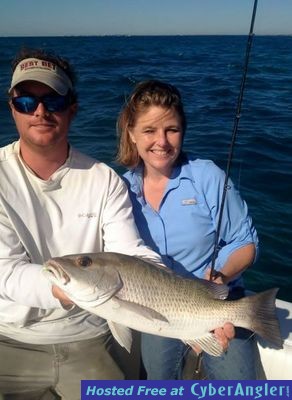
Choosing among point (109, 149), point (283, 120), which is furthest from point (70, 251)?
point (283, 120)

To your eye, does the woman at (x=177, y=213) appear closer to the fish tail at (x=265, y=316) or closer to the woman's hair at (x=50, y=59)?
the fish tail at (x=265, y=316)

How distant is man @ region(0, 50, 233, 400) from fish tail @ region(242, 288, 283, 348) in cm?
69

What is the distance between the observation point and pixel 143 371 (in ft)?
11.8

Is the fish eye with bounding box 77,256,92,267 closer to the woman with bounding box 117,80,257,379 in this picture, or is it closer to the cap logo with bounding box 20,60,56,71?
the woman with bounding box 117,80,257,379

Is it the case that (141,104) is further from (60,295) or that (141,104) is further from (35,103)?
(60,295)

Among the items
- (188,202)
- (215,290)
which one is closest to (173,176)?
(188,202)

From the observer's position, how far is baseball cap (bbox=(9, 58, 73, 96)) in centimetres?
285

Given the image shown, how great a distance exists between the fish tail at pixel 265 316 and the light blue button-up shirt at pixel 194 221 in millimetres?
549

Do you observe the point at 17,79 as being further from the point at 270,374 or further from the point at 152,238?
the point at 270,374

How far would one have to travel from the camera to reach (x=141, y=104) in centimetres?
329

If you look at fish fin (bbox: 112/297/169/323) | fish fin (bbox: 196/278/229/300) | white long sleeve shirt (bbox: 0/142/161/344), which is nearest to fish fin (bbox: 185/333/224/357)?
fish fin (bbox: 196/278/229/300)

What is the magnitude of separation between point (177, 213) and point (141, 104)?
34.0 inches

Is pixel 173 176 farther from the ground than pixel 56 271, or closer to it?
farther from the ground

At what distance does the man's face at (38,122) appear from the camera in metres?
2.86
